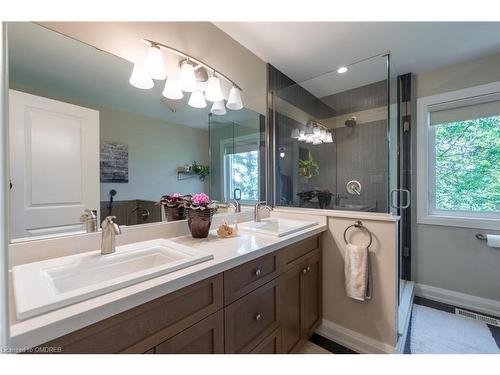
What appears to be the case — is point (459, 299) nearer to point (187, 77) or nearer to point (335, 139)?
point (335, 139)

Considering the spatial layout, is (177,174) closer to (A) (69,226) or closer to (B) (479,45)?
(A) (69,226)

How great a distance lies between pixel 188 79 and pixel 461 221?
108 inches

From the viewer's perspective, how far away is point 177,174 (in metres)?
1.38

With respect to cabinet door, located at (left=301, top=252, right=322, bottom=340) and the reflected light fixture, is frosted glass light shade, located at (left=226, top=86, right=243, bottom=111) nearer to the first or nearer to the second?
the reflected light fixture

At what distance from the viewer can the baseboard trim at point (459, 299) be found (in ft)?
6.29

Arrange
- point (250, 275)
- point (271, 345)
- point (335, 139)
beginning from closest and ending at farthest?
point (250, 275), point (271, 345), point (335, 139)

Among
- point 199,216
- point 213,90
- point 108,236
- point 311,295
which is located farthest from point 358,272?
point 213,90

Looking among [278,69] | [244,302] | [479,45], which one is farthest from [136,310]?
[479,45]

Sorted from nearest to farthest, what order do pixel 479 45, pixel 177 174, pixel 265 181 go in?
pixel 177 174
pixel 479 45
pixel 265 181

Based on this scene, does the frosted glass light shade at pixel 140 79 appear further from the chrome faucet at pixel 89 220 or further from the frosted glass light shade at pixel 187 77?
the chrome faucet at pixel 89 220

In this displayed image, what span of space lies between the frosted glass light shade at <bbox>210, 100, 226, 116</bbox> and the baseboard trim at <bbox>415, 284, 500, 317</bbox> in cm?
267

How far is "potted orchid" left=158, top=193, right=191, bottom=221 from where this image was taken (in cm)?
129

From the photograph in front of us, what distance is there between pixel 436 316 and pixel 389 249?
1117 mm

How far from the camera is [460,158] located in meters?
2.13
